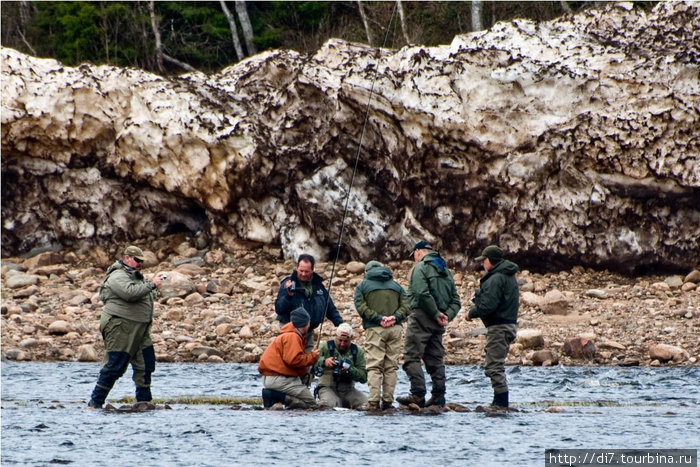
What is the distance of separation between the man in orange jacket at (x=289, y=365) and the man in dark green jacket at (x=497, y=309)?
1.76 meters

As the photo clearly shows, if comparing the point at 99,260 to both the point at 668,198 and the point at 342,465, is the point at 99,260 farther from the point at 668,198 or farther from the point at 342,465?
the point at 342,465

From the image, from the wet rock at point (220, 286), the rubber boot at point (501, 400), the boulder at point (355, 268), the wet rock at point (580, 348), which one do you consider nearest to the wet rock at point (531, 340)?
the wet rock at point (580, 348)

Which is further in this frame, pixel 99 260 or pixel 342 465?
pixel 99 260

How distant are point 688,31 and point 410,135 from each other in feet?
19.4

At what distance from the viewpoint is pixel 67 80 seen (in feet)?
80.1

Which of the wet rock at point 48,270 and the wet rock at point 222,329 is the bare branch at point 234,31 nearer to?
the wet rock at point 48,270

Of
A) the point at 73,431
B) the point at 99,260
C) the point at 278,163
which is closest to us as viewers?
the point at 73,431

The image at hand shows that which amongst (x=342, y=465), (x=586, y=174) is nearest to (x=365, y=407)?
(x=342, y=465)

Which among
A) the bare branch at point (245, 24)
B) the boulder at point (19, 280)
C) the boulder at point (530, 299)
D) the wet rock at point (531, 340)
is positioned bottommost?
the wet rock at point (531, 340)

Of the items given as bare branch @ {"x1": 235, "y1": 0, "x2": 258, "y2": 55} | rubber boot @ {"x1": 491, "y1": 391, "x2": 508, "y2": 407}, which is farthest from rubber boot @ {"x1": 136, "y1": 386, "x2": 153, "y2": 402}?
bare branch @ {"x1": 235, "y1": 0, "x2": 258, "y2": 55}

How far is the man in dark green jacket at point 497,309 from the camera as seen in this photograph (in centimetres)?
1146

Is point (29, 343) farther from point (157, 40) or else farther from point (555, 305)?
point (157, 40)

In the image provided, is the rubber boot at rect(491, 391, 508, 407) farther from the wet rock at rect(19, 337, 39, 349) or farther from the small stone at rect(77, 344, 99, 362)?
the wet rock at rect(19, 337, 39, 349)

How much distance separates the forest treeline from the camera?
29.2 metres
